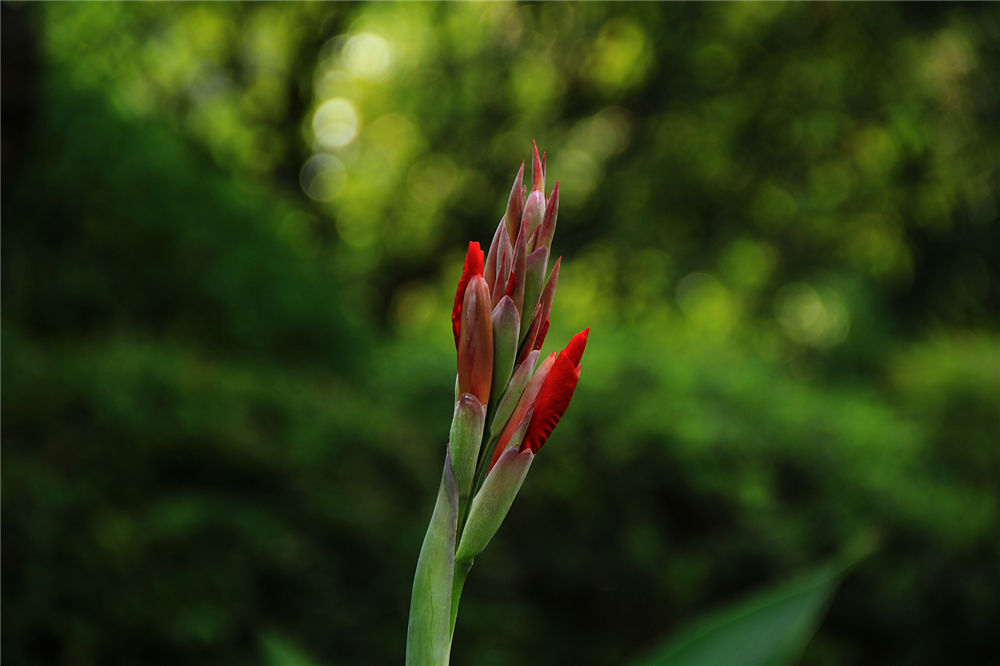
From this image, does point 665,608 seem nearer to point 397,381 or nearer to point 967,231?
point 397,381

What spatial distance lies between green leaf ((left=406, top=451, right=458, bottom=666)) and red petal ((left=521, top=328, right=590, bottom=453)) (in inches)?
2.8

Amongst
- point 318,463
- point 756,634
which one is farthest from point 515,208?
point 318,463

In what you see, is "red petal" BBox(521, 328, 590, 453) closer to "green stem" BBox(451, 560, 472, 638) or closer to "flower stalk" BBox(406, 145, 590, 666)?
"flower stalk" BBox(406, 145, 590, 666)

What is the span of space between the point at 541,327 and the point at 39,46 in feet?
10.6

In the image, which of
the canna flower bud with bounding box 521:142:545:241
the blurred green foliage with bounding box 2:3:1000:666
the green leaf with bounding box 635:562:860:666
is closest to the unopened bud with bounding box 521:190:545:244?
the canna flower bud with bounding box 521:142:545:241

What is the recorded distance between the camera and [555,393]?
67cm

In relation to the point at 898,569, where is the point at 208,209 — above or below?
above

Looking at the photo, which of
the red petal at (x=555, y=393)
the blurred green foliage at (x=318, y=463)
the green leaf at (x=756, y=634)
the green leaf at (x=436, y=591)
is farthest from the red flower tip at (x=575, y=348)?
the blurred green foliage at (x=318, y=463)

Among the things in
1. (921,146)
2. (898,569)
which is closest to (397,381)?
(898,569)

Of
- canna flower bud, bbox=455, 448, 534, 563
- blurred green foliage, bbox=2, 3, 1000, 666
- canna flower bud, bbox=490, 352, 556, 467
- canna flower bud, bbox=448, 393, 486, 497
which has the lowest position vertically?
canna flower bud, bbox=455, 448, 534, 563

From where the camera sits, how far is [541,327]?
2.26 feet

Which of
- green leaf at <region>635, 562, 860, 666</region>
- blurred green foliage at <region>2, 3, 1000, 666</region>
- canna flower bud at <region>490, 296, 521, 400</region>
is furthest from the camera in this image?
blurred green foliage at <region>2, 3, 1000, 666</region>

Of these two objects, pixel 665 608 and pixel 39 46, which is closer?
pixel 665 608

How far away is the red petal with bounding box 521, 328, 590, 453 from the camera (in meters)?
0.65
